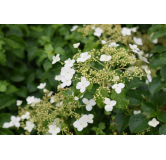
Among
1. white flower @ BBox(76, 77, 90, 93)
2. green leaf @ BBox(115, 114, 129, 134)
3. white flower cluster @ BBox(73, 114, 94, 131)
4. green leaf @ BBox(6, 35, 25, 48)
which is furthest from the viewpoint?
green leaf @ BBox(6, 35, 25, 48)

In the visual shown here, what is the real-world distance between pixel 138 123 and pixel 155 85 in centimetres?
25

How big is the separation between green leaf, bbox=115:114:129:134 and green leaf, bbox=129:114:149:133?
6 centimetres

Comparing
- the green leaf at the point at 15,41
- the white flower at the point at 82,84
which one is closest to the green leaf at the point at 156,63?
the white flower at the point at 82,84

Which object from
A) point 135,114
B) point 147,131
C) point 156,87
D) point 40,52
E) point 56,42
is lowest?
point 147,131

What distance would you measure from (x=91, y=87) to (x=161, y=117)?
516 millimetres

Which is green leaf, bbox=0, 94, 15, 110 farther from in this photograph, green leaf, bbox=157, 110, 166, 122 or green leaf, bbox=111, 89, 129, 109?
green leaf, bbox=157, 110, 166, 122

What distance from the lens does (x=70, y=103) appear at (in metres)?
1.22

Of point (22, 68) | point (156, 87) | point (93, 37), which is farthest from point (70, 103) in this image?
point (22, 68)

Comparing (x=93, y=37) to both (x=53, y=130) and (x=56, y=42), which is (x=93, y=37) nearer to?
(x=56, y=42)

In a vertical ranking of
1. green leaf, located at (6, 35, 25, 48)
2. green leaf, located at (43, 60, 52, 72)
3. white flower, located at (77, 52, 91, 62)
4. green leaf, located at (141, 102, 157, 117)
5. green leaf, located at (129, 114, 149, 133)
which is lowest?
green leaf, located at (129, 114, 149, 133)

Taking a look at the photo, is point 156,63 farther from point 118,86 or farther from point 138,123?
point 118,86

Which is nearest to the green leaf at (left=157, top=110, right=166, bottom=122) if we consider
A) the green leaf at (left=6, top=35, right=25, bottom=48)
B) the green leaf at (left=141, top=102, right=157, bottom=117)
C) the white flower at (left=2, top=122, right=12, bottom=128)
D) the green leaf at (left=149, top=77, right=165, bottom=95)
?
the green leaf at (left=141, top=102, right=157, bottom=117)

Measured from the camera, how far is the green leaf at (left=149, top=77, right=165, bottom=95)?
49.1 inches

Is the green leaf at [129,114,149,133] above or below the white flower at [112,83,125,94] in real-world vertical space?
below
